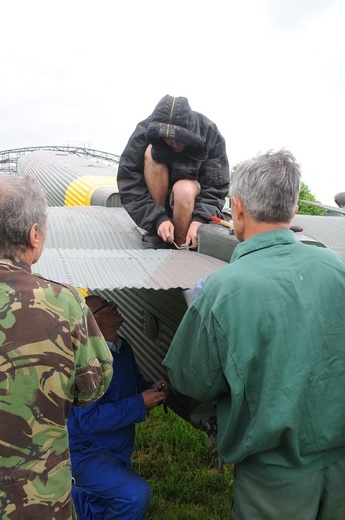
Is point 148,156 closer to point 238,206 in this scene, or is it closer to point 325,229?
point 238,206

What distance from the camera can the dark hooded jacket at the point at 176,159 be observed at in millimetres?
3342

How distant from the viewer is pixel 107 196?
5.38 m

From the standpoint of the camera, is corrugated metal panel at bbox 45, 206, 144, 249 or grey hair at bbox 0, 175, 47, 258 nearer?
grey hair at bbox 0, 175, 47, 258

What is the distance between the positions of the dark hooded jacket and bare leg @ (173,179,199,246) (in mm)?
51

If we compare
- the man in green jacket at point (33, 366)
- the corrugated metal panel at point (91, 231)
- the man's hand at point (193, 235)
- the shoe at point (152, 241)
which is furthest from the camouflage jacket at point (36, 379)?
the corrugated metal panel at point (91, 231)

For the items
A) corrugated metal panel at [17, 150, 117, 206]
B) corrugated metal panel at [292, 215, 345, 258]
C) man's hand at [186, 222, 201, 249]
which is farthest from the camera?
corrugated metal panel at [17, 150, 117, 206]

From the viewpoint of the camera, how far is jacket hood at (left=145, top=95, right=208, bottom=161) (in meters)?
3.31

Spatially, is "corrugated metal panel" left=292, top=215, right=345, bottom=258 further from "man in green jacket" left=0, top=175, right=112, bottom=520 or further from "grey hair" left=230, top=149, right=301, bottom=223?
"man in green jacket" left=0, top=175, right=112, bottom=520

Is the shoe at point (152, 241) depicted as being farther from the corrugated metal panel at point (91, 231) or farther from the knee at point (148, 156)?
the knee at point (148, 156)

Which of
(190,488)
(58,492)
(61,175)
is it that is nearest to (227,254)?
(58,492)

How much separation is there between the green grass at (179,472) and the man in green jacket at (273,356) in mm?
1744

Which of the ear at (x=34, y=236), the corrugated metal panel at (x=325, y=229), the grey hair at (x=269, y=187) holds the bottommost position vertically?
the corrugated metal panel at (x=325, y=229)

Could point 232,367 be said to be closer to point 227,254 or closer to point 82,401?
point 82,401

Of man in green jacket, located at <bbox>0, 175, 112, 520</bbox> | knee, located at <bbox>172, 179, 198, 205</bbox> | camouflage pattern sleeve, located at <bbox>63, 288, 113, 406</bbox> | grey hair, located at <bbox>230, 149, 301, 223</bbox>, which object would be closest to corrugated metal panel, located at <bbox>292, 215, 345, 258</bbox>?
knee, located at <bbox>172, 179, 198, 205</bbox>
